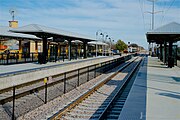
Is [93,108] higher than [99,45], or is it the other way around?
[99,45]

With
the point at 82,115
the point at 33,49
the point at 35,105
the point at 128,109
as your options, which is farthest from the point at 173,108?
the point at 33,49

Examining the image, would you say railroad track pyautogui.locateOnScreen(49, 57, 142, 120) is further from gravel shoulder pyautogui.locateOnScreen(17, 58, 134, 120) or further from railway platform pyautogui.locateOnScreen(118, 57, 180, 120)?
railway platform pyautogui.locateOnScreen(118, 57, 180, 120)

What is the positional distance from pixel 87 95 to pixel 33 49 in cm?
3371

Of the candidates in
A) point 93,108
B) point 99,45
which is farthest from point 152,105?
point 99,45

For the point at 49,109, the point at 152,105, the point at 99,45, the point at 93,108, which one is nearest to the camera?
the point at 152,105

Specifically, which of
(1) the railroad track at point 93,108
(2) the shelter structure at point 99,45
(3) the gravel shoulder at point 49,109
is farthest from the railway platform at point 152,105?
(2) the shelter structure at point 99,45

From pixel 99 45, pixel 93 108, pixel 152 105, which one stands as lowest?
pixel 93 108

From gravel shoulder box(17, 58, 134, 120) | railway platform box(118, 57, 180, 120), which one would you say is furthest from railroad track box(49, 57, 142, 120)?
railway platform box(118, 57, 180, 120)

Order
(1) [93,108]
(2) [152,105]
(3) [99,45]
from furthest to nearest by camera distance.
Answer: (3) [99,45] → (1) [93,108] → (2) [152,105]

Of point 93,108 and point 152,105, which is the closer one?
point 152,105

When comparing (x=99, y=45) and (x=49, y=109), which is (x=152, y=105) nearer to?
(x=49, y=109)

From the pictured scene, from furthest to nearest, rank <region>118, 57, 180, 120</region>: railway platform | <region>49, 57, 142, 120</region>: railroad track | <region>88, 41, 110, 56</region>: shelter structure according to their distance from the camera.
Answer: <region>88, 41, 110, 56</region>: shelter structure → <region>49, 57, 142, 120</region>: railroad track → <region>118, 57, 180, 120</region>: railway platform

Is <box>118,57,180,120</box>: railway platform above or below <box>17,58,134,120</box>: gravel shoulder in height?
above

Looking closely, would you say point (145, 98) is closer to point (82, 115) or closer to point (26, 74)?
point (82, 115)
